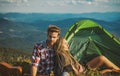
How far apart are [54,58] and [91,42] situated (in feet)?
9.14

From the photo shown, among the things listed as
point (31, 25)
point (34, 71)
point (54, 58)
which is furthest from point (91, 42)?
point (31, 25)

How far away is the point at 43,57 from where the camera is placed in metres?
5.60

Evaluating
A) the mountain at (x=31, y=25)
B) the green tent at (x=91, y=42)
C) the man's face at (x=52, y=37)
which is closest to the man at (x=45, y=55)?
the man's face at (x=52, y=37)

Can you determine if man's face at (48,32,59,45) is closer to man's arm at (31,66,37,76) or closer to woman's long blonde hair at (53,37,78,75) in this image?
woman's long blonde hair at (53,37,78,75)

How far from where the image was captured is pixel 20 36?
44.8 feet

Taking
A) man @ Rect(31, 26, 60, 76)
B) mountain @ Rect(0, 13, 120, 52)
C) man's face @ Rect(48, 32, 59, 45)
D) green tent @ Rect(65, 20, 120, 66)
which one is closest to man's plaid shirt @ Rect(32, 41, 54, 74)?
man @ Rect(31, 26, 60, 76)

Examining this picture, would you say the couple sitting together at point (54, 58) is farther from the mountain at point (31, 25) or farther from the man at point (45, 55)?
the mountain at point (31, 25)

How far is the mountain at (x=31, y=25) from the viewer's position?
43.7 ft

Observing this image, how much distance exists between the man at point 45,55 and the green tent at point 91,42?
2.39 meters

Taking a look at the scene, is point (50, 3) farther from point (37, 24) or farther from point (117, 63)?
point (117, 63)

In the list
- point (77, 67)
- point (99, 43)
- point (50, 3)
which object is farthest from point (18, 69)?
point (50, 3)

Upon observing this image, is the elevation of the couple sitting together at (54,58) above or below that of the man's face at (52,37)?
below

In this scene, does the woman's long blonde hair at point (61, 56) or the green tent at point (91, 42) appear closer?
the woman's long blonde hair at point (61, 56)

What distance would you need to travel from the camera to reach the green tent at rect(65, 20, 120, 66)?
26.6 ft
